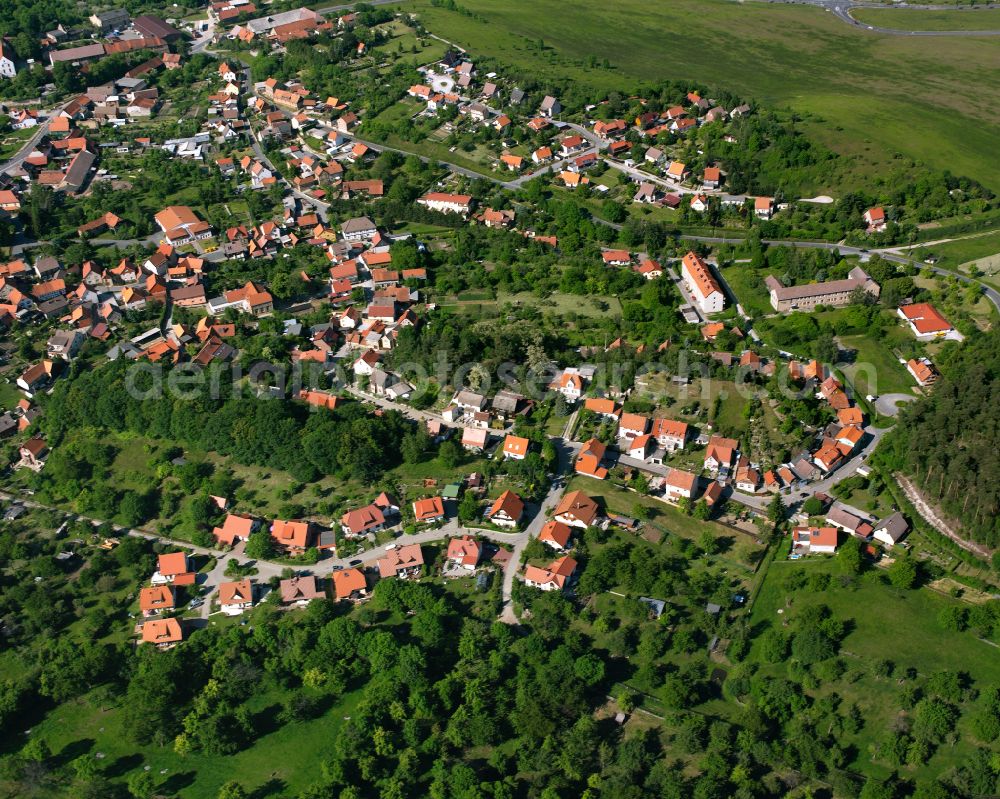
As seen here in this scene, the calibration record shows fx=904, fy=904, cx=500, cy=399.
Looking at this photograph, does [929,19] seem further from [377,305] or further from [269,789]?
[269,789]

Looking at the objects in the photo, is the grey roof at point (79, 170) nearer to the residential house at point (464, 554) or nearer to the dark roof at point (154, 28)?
the dark roof at point (154, 28)

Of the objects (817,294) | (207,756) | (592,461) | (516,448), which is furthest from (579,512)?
(817,294)

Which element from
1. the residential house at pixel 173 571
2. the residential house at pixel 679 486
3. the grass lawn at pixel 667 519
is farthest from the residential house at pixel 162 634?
the residential house at pixel 679 486

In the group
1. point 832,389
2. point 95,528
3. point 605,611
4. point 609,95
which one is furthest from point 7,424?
point 609,95

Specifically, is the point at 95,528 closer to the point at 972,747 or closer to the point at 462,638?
the point at 462,638

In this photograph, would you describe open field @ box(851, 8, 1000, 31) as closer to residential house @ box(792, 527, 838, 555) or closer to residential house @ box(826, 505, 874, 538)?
residential house @ box(826, 505, 874, 538)

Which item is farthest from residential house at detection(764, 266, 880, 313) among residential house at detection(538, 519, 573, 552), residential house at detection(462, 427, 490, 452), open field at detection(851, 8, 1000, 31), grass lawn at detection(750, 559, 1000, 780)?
open field at detection(851, 8, 1000, 31)
